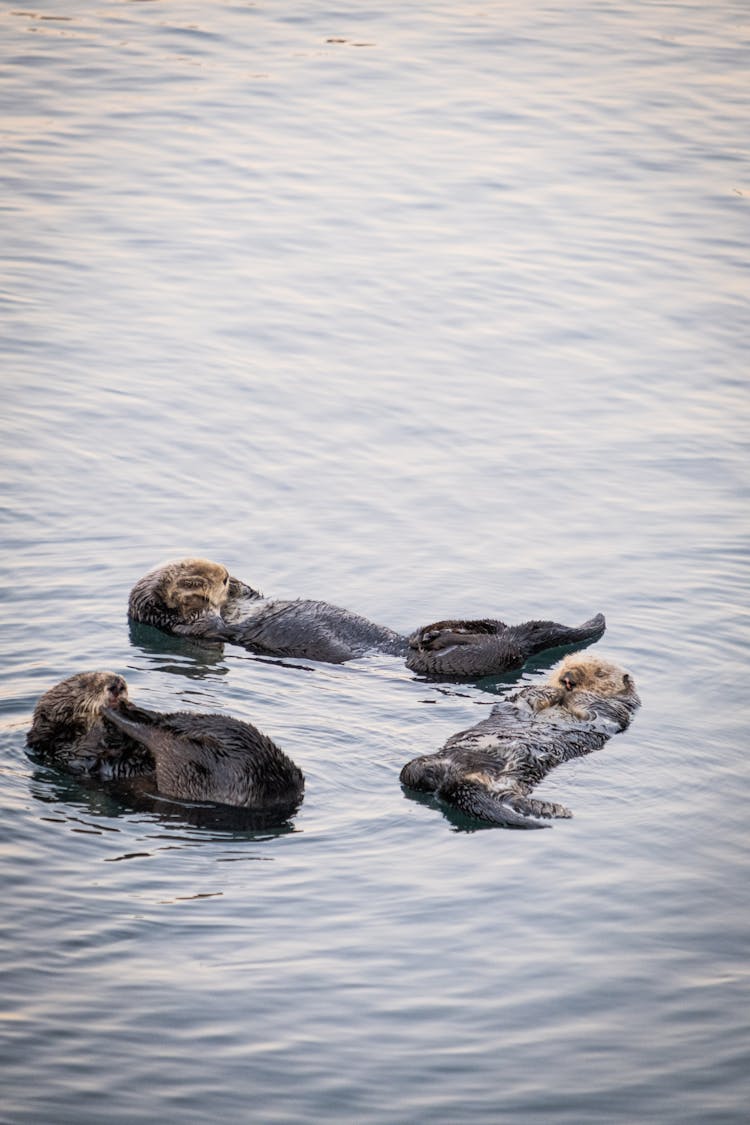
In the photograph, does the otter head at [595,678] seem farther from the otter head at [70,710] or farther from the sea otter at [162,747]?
the otter head at [70,710]

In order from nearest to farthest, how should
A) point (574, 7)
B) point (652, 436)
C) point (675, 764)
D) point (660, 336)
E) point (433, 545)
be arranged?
point (675, 764) < point (433, 545) < point (652, 436) < point (660, 336) < point (574, 7)

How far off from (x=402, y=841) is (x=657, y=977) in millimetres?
1094

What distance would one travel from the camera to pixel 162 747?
5.52 meters

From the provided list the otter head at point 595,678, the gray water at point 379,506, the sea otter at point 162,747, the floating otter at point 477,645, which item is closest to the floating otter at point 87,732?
the sea otter at point 162,747

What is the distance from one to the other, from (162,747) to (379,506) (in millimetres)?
3701

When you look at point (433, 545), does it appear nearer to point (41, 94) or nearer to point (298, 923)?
point (298, 923)

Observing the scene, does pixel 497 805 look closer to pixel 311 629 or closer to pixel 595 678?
pixel 595 678

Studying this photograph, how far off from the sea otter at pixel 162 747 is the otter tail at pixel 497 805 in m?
0.57

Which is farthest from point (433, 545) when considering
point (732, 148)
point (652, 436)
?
point (732, 148)

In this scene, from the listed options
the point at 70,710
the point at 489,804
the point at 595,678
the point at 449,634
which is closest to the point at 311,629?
the point at 449,634

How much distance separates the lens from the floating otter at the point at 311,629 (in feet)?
23.2

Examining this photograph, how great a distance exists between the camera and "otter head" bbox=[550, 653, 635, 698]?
22.1 ft

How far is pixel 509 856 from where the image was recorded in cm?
543

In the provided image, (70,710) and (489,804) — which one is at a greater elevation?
(70,710)
